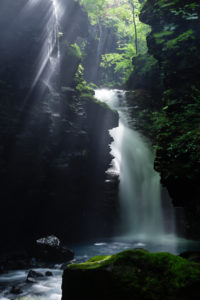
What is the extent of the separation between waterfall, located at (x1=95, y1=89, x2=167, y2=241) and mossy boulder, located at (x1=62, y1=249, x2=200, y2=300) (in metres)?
8.11

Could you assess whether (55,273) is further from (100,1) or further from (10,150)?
(100,1)

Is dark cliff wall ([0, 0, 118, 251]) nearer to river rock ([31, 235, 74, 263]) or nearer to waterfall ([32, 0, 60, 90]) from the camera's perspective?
waterfall ([32, 0, 60, 90])

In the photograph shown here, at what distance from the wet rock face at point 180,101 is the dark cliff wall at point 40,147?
5344 mm

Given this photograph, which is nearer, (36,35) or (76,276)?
(76,276)

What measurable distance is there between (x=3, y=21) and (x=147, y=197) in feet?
35.6

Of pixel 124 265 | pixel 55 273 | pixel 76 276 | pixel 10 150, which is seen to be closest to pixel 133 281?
pixel 124 265

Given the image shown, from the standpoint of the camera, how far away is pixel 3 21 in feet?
38.0

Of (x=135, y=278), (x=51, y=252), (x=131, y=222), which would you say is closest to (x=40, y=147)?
(x=51, y=252)

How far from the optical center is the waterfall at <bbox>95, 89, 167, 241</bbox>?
40.9ft

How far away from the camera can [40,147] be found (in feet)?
38.1

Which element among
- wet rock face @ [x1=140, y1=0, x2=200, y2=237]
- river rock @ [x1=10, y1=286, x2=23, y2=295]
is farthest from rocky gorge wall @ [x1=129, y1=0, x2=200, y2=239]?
river rock @ [x1=10, y1=286, x2=23, y2=295]

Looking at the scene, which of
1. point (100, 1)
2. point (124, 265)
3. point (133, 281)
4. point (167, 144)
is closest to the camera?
point (133, 281)

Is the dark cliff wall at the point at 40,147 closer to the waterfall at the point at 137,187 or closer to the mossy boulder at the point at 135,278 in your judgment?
the waterfall at the point at 137,187

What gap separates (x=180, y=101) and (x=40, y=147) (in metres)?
6.69
